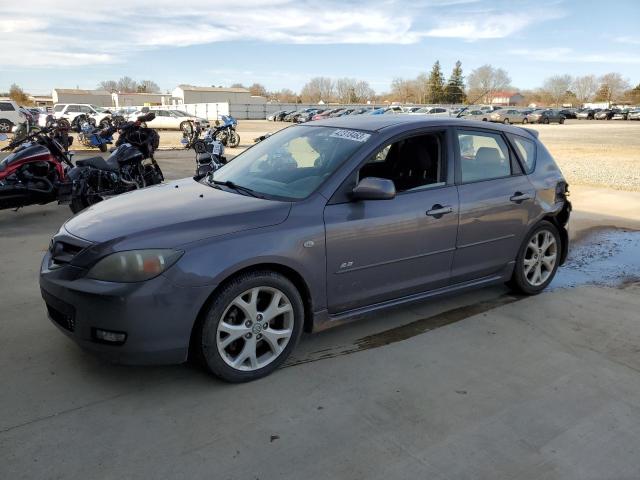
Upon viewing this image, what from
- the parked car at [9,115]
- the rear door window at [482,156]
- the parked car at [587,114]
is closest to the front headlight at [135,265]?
the rear door window at [482,156]

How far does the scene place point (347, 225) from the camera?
3.53 metres

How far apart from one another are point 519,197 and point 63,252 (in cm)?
352

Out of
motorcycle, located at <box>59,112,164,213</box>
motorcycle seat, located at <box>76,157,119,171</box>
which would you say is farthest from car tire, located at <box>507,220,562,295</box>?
motorcycle seat, located at <box>76,157,119,171</box>

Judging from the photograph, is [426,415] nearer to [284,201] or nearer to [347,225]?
[347,225]

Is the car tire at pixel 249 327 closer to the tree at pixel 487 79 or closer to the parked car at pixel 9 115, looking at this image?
the parked car at pixel 9 115

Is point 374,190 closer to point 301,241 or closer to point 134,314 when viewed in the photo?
point 301,241

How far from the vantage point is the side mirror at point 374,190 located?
3498 mm

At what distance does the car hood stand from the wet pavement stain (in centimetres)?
103

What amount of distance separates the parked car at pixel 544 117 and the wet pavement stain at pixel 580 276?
150 feet

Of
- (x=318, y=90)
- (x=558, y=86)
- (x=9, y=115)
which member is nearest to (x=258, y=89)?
(x=318, y=90)

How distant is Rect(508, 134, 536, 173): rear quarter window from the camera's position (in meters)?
4.71

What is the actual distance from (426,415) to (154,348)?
5.17 ft

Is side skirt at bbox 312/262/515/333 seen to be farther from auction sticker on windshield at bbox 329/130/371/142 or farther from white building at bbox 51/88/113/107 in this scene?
white building at bbox 51/88/113/107

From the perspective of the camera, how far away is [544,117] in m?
49.0
